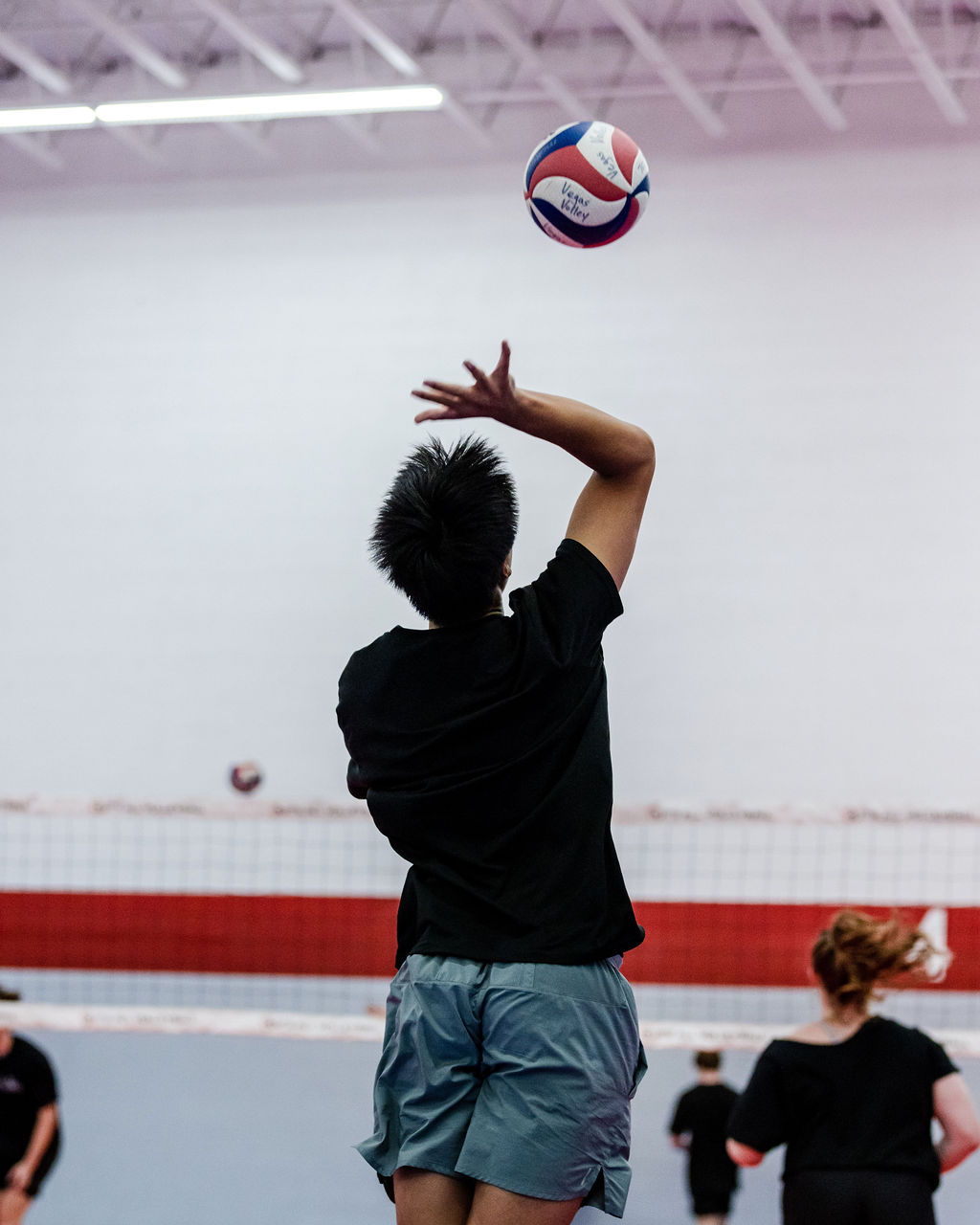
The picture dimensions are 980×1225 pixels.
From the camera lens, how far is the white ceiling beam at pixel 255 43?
7.76 meters

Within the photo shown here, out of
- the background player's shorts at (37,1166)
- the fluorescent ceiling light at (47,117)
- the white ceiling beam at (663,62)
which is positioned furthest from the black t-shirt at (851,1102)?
the fluorescent ceiling light at (47,117)

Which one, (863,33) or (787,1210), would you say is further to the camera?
(863,33)

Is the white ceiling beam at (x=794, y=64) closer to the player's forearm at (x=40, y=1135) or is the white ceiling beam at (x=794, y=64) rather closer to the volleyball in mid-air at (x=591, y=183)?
the volleyball in mid-air at (x=591, y=183)

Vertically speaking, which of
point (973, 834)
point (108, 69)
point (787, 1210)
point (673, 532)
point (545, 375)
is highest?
point (108, 69)

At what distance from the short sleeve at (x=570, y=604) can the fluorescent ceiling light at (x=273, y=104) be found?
679cm

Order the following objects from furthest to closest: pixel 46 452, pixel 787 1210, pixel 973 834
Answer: pixel 46 452, pixel 973 834, pixel 787 1210

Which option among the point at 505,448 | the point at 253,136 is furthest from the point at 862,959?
the point at 253,136

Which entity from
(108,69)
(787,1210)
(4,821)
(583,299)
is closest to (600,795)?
(787,1210)

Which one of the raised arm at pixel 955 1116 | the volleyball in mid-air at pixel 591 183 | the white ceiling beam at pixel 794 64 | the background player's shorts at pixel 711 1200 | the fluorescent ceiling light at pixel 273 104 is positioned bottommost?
the background player's shorts at pixel 711 1200

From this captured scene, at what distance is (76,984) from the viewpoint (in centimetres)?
827

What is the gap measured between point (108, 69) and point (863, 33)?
5348 mm

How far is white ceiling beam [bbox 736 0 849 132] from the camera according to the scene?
7402mm

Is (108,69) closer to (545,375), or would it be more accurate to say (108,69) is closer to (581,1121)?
(545,375)

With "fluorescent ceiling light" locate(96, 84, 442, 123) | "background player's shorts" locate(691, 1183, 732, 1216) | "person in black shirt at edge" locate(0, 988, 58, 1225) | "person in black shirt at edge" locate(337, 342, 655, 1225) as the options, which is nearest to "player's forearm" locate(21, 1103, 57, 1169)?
"person in black shirt at edge" locate(0, 988, 58, 1225)
